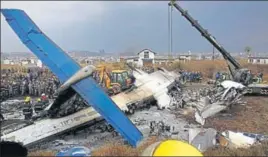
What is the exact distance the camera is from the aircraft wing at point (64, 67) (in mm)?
10562

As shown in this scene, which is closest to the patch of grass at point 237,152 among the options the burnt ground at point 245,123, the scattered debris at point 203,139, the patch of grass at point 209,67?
the burnt ground at point 245,123

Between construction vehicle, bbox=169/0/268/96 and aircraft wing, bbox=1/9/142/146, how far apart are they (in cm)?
1501

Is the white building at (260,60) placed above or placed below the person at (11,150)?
above

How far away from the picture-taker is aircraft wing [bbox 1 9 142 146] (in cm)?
1056

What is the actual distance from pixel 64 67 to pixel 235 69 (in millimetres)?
18471

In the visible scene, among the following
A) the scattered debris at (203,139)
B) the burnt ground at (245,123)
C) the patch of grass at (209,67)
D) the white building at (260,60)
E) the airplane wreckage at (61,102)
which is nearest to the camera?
the burnt ground at (245,123)

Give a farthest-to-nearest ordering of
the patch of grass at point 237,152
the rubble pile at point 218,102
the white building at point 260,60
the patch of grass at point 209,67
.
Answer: the patch of grass at point 209,67
the white building at point 260,60
the rubble pile at point 218,102
the patch of grass at point 237,152

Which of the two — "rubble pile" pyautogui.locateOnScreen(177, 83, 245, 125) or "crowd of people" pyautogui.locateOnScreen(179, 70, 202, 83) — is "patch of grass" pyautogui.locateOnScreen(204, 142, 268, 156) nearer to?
"rubble pile" pyautogui.locateOnScreen(177, 83, 245, 125)

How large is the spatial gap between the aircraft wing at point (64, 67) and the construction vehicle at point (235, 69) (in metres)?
15.0

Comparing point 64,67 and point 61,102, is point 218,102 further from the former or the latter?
point 64,67

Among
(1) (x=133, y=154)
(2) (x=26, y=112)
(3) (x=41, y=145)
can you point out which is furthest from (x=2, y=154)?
(2) (x=26, y=112)

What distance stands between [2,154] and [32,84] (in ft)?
58.0

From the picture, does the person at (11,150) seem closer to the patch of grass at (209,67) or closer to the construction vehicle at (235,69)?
the construction vehicle at (235,69)

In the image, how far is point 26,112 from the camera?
565 inches
